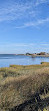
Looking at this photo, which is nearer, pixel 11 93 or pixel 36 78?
pixel 11 93

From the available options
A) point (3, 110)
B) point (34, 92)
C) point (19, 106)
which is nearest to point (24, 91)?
point (34, 92)

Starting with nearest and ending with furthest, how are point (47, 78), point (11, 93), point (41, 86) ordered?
point (11, 93), point (41, 86), point (47, 78)

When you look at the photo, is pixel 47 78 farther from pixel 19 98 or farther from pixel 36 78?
pixel 19 98

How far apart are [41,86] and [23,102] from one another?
2207 mm

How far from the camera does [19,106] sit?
7.19 metres

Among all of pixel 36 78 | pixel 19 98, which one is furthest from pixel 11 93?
pixel 36 78

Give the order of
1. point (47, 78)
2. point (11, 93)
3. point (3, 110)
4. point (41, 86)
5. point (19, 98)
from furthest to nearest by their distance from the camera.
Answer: point (47, 78) → point (41, 86) → point (11, 93) → point (19, 98) → point (3, 110)

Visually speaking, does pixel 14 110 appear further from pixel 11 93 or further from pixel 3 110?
pixel 11 93

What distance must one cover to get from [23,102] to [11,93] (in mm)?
1199

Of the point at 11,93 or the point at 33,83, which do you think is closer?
the point at 11,93

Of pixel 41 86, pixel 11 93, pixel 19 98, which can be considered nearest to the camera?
pixel 19 98

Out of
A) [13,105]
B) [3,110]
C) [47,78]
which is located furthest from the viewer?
[47,78]

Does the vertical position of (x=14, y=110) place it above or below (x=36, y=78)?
below

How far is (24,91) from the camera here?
9.02 m
